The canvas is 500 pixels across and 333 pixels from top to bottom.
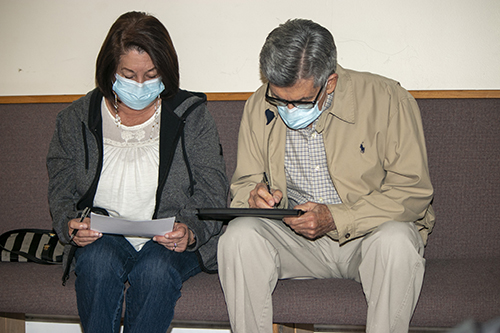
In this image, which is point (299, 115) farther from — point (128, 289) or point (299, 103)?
point (128, 289)

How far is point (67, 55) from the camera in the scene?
2.47 meters

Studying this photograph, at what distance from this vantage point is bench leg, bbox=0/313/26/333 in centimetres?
210

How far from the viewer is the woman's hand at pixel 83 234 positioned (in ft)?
5.36

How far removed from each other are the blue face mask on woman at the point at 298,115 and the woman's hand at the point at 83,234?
790 millimetres

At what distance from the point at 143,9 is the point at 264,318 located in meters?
1.68

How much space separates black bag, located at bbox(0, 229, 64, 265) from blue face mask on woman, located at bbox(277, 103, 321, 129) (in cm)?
109

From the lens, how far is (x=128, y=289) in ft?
5.24

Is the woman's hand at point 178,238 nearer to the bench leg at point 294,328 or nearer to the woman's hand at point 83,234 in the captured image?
the woman's hand at point 83,234

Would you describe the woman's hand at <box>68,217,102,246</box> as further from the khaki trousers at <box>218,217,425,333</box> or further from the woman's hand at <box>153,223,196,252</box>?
the khaki trousers at <box>218,217,425,333</box>

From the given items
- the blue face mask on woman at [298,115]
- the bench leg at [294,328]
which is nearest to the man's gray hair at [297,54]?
the blue face mask on woman at [298,115]

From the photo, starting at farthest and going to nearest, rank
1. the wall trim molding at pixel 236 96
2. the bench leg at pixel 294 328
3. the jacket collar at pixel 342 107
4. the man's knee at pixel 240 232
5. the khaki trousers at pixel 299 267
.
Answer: the wall trim molding at pixel 236 96 → the bench leg at pixel 294 328 → the jacket collar at pixel 342 107 → the man's knee at pixel 240 232 → the khaki trousers at pixel 299 267

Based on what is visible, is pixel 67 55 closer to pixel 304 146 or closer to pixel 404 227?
pixel 304 146

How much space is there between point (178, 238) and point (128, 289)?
0.24 metres

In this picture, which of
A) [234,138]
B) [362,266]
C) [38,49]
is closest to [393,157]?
[362,266]
